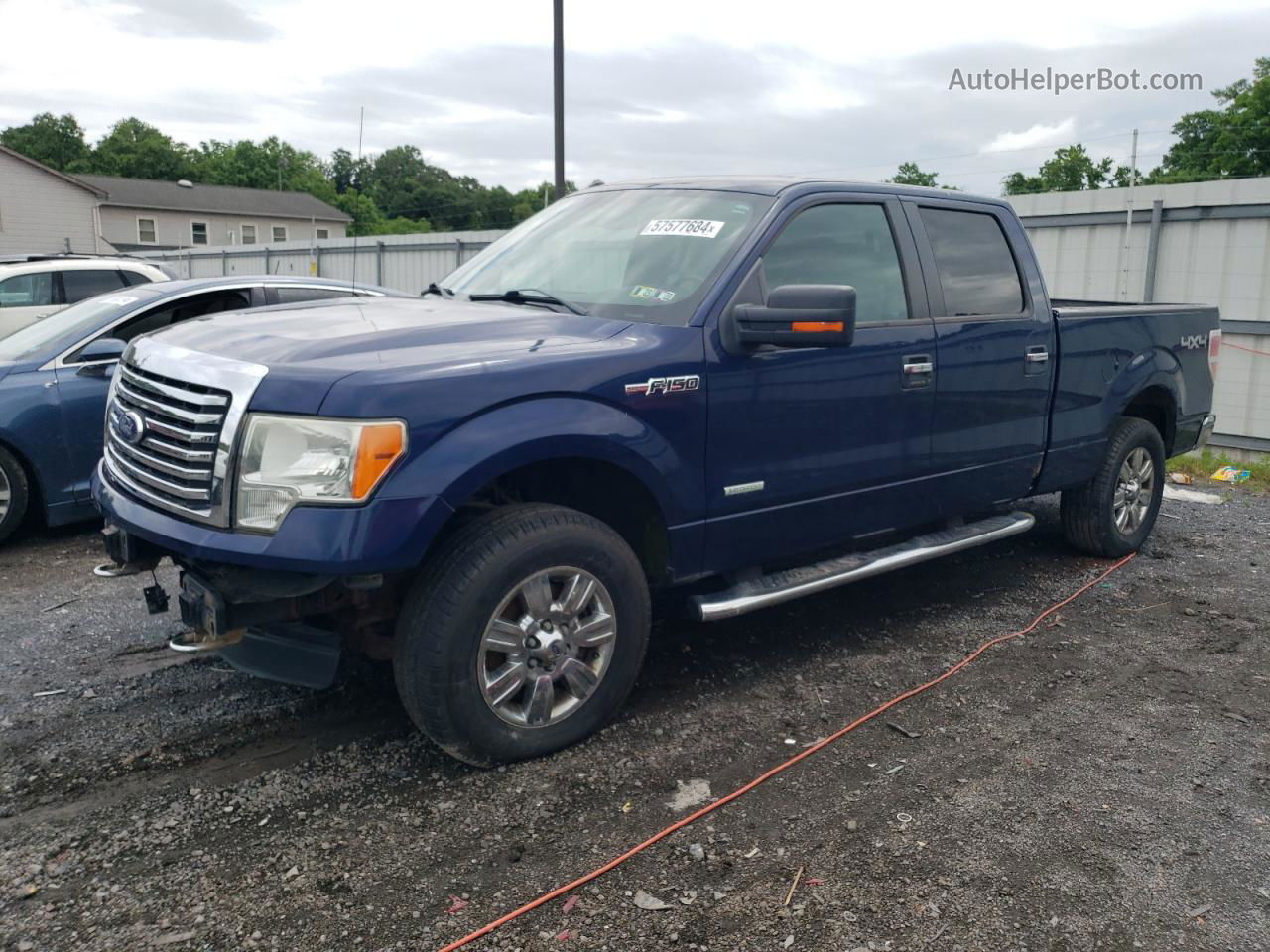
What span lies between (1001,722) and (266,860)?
2.64 meters

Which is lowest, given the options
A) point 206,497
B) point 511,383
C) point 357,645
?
point 357,645

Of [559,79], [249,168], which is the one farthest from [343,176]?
[559,79]

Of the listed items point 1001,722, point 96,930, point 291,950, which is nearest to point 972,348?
point 1001,722

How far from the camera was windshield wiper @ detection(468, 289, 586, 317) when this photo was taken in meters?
4.13

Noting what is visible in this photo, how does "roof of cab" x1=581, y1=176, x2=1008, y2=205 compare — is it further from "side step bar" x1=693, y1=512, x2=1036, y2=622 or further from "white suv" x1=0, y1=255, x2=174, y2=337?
"white suv" x1=0, y1=255, x2=174, y2=337

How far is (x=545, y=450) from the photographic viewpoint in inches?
134

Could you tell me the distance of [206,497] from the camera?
3203 mm

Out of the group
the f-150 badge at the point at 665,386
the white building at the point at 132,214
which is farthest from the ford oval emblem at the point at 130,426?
the white building at the point at 132,214

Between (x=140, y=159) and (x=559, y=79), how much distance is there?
79431 millimetres

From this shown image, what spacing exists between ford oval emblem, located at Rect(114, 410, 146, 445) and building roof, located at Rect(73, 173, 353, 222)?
54.0 meters

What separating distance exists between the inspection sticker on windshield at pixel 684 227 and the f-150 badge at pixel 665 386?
73 cm

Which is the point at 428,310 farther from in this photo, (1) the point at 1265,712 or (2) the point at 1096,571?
(2) the point at 1096,571

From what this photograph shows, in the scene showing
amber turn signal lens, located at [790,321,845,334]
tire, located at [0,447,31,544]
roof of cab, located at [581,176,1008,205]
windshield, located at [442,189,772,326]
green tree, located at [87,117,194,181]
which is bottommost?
tire, located at [0,447,31,544]

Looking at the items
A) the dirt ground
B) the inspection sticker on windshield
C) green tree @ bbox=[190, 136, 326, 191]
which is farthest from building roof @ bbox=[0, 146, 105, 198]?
the inspection sticker on windshield
